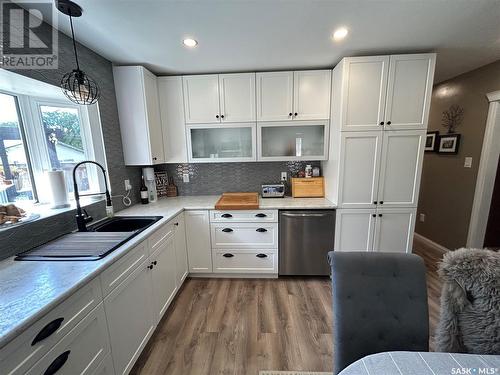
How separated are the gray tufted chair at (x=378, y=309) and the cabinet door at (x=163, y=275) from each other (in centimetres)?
140

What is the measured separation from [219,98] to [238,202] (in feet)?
4.06

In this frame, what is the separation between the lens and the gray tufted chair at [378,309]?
3.10 feet

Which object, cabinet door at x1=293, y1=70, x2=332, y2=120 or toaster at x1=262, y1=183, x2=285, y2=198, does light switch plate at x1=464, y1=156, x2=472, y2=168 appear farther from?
toaster at x1=262, y1=183, x2=285, y2=198

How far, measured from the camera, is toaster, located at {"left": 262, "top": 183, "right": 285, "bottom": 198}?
104 inches

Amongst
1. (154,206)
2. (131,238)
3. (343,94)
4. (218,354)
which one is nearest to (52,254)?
(131,238)

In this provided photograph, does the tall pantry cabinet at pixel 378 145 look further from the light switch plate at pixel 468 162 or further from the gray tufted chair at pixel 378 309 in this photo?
the gray tufted chair at pixel 378 309

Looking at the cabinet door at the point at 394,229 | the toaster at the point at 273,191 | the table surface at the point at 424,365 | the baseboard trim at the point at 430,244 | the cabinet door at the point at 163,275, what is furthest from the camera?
the baseboard trim at the point at 430,244

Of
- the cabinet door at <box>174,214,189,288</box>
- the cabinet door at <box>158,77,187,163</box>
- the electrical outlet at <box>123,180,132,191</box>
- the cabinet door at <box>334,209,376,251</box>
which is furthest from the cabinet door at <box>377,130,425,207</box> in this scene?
the electrical outlet at <box>123,180,132,191</box>

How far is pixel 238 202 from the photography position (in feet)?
7.82

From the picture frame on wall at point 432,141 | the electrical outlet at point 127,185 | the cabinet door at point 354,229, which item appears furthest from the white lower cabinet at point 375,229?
the electrical outlet at point 127,185

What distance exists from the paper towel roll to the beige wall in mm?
4374

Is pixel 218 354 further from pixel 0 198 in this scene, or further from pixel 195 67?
pixel 195 67

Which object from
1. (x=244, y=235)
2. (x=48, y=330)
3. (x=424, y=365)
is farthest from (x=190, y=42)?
(x=424, y=365)

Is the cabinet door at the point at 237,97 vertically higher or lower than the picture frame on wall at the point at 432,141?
higher
